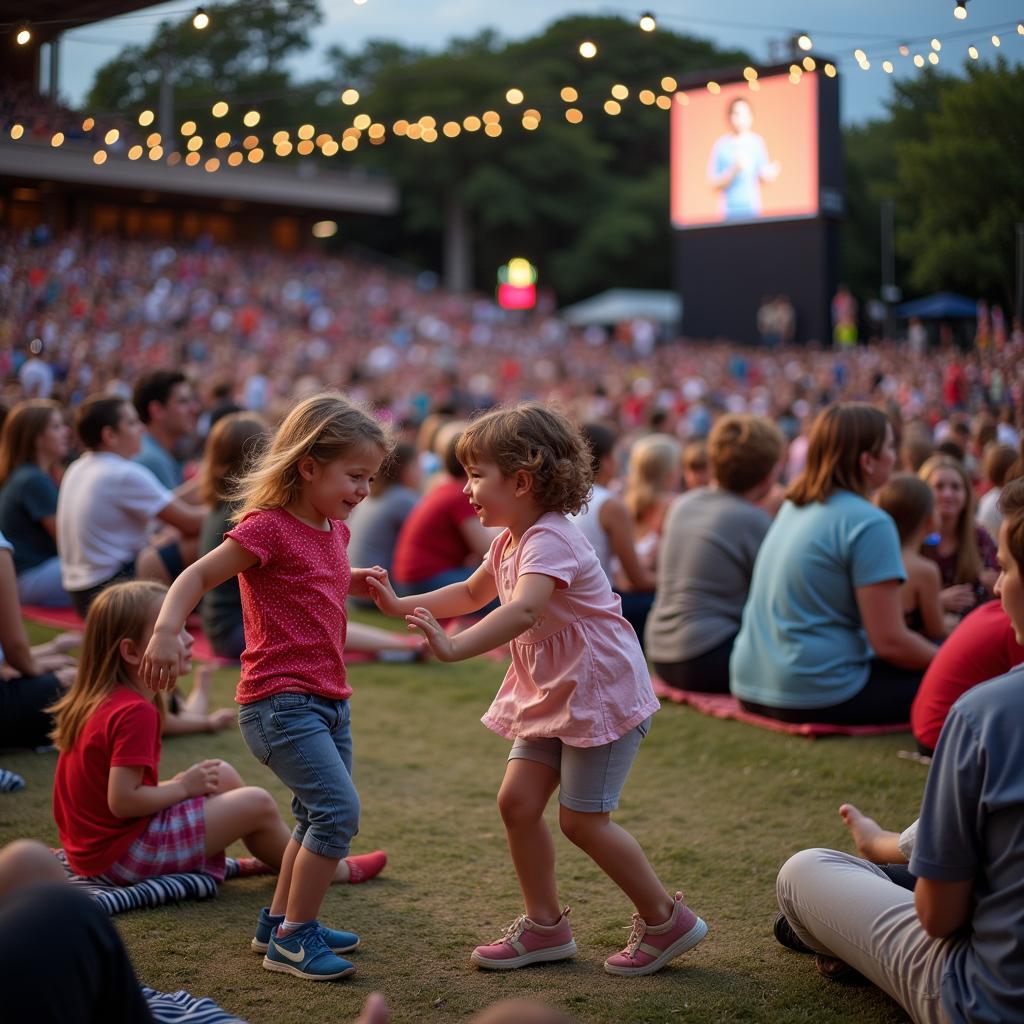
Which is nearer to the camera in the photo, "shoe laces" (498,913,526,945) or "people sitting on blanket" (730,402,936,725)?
"shoe laces" (498,913,526,945)

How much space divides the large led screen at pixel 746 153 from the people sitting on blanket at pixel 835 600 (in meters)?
16.8

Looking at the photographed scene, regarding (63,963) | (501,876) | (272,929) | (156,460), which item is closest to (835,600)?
(501,876)

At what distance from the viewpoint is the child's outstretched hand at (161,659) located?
8.47 feet

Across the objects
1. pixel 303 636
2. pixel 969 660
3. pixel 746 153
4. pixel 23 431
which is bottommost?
pixel 969 660

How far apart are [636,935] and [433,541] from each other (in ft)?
15.1

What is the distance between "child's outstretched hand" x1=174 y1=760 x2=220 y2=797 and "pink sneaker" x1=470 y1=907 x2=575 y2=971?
896 mm

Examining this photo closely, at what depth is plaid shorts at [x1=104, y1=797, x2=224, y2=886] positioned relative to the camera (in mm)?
3266

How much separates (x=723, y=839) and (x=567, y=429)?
169 cm

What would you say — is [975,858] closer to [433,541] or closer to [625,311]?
[433,541]

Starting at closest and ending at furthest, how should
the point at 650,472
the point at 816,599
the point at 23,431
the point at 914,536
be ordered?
the point at 816,599 → the point at 914,536 → the point at 23,431 → the point at 650,472

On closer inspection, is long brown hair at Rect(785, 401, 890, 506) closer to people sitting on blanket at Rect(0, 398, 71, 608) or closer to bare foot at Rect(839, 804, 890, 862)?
bare foot at Rect(839, 804, 890, 862)

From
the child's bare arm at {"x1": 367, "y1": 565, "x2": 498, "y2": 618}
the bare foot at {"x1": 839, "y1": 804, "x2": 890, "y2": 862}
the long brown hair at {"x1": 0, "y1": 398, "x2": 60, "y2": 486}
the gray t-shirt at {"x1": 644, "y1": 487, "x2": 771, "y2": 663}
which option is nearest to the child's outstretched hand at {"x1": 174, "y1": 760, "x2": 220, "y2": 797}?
the child's bare arm at {"x1": 367, "y1": 565, "x2": 498, "y2": 618}

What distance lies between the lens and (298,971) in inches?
110

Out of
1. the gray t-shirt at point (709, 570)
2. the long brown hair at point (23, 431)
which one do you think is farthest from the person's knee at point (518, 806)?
the long brown hair at point (23, 431)
